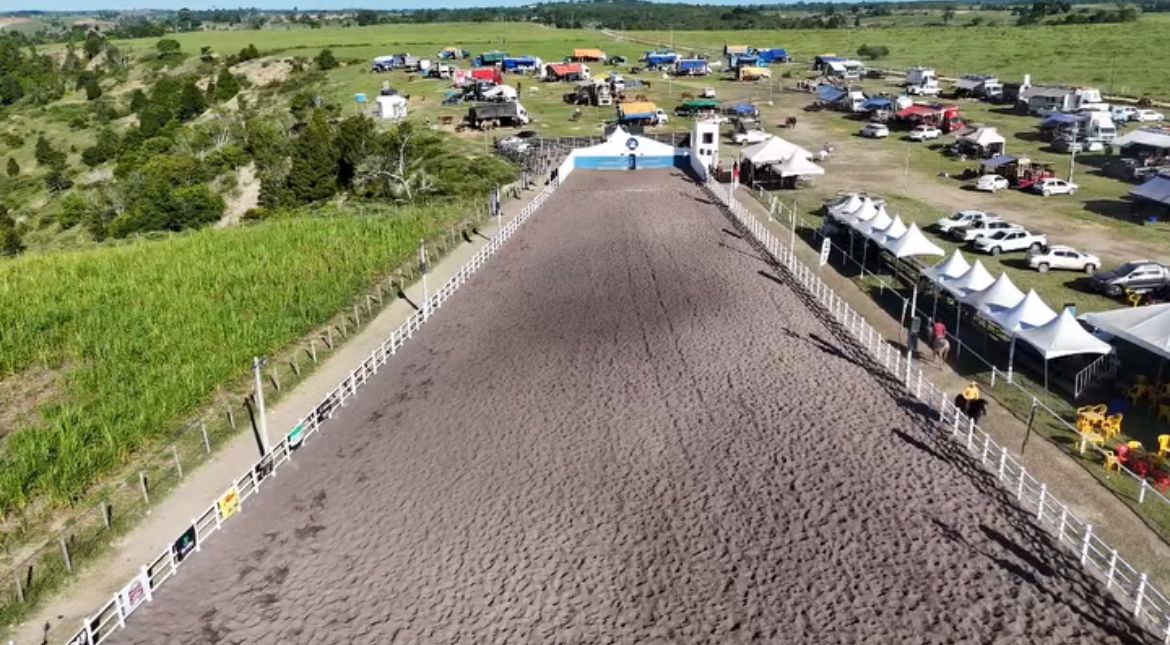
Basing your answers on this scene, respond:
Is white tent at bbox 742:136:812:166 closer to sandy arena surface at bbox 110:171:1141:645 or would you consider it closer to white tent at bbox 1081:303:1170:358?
sandy arena surface at bbox 110:171:1141:645

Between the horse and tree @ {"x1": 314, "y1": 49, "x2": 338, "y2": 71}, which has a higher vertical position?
tree @ {"x1": 314, "y1": 49, "x2": 338, "y2": 71}

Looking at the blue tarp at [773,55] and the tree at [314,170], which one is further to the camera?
the blue tarp at [773,55]

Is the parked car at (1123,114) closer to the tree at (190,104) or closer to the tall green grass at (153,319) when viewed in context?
the tall green grass at (153,319)

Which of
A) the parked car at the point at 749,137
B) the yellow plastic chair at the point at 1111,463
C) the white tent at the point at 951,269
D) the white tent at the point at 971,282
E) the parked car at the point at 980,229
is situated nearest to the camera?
the yellow plastic chair at the point at 1111,463

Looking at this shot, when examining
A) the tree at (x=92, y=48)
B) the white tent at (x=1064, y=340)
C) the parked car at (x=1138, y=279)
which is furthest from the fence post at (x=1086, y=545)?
the tree at (x=92, y=48)

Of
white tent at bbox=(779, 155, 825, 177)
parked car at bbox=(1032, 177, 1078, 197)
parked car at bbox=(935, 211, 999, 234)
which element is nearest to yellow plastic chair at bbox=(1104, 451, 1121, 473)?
parked car at bbox=(935, 211, 999, 234)
